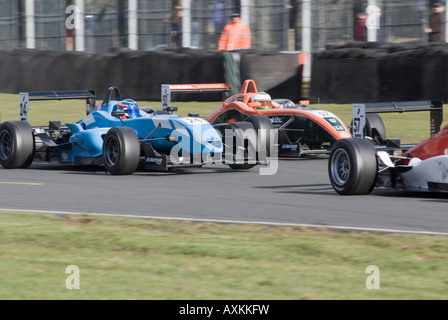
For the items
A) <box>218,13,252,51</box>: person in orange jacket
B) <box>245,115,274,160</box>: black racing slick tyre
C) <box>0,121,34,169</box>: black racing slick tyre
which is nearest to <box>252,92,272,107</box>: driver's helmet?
<box>245,115,274,160</box>: black racing slick tyre

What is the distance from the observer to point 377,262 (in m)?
5.97

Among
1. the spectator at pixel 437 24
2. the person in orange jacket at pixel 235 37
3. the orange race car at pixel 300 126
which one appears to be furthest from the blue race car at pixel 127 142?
the person in orange jacket at pixel 235 37

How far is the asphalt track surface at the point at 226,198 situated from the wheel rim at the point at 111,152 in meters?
0.24

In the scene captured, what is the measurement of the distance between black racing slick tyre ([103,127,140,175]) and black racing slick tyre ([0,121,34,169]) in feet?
5.25

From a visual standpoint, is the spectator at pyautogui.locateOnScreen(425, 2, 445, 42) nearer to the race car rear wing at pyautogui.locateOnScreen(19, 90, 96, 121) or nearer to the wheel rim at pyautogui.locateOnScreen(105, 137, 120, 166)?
the race car rear wing at pyautogui.locateOnScreen(19, 90, 96, 121)

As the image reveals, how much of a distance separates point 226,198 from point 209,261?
3325mm

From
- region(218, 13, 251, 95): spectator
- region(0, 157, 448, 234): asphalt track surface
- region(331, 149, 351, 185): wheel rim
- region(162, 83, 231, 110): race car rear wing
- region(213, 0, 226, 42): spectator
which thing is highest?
region(213, 0, 226, 42): spectator

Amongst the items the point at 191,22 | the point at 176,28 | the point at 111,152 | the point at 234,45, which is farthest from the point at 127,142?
the point at 176,28

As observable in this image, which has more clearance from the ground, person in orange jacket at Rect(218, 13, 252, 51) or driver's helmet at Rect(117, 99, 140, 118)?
person in orange jacket at Rect(218, 13, 252, 51)

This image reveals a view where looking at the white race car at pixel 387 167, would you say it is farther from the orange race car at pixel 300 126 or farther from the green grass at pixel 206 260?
the orange race car at pixel 300 126

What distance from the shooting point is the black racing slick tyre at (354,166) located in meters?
9.09

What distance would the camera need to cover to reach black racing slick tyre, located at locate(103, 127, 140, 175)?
11617mm

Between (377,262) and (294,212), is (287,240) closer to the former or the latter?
(377,262)

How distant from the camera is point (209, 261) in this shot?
20.3 ft
